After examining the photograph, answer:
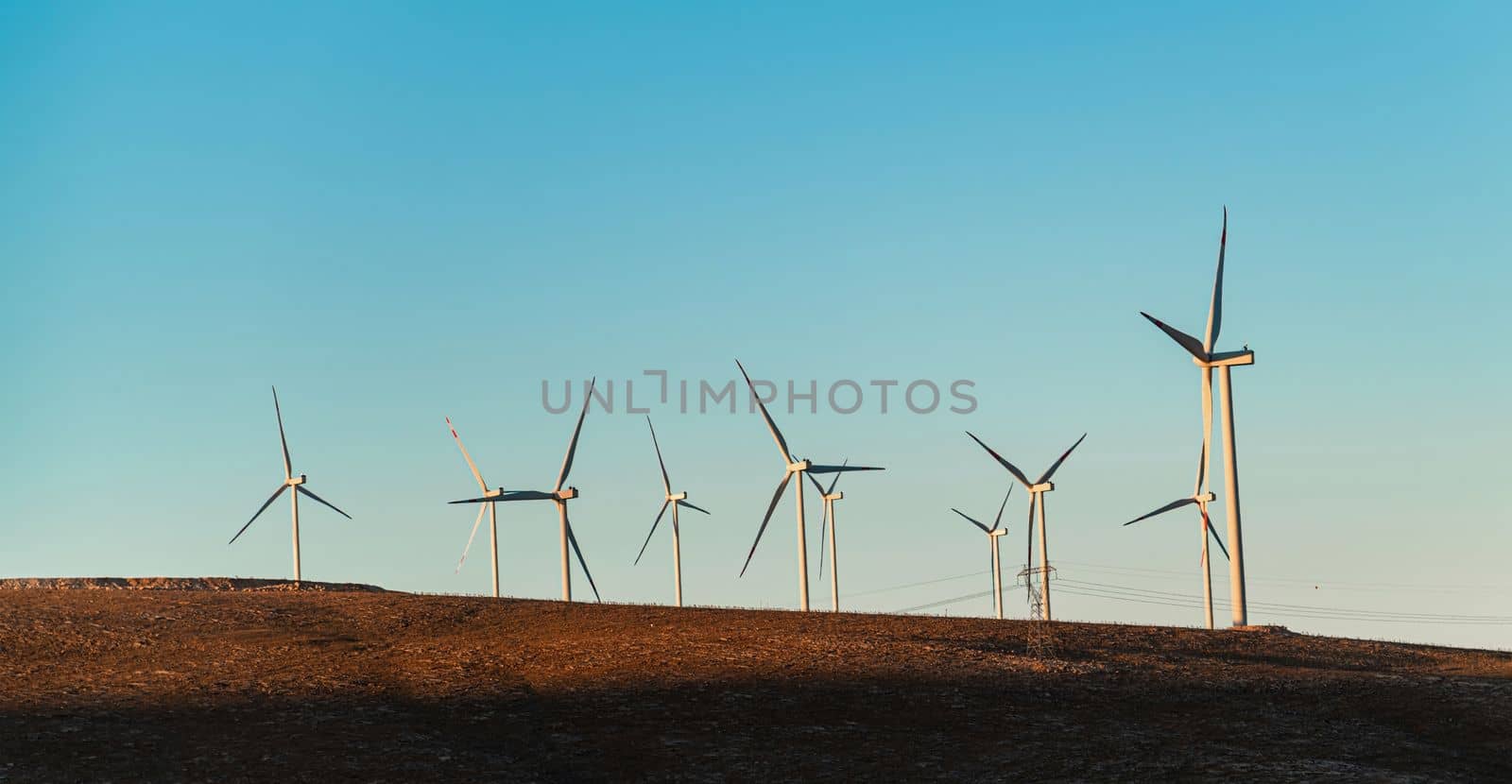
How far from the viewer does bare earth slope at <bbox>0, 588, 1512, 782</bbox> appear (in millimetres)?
36031

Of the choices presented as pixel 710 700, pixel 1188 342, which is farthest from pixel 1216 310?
pixel 710 700

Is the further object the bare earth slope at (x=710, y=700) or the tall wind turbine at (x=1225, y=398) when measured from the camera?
the tall wind turbine at (x=1225, y=398)

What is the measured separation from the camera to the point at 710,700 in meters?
43.5

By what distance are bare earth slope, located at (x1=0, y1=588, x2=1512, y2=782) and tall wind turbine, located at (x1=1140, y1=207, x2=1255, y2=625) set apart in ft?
7.46

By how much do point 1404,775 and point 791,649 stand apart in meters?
22.2

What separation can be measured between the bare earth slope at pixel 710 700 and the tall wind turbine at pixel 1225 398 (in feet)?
7.46

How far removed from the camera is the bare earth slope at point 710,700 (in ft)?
118

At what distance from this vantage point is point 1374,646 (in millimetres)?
59031

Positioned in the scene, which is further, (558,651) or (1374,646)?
(1374,646)

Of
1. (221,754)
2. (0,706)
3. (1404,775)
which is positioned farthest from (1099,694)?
(0,706)

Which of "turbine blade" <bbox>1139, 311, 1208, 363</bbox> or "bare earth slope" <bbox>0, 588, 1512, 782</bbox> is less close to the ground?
"turbine blade" <bbox>1139, 311, 1208, 363</bbox>

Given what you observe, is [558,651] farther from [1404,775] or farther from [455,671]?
[1404,775]

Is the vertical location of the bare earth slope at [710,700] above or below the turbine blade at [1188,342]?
below

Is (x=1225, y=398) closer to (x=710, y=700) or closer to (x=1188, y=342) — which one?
(x=1188, y=342)
